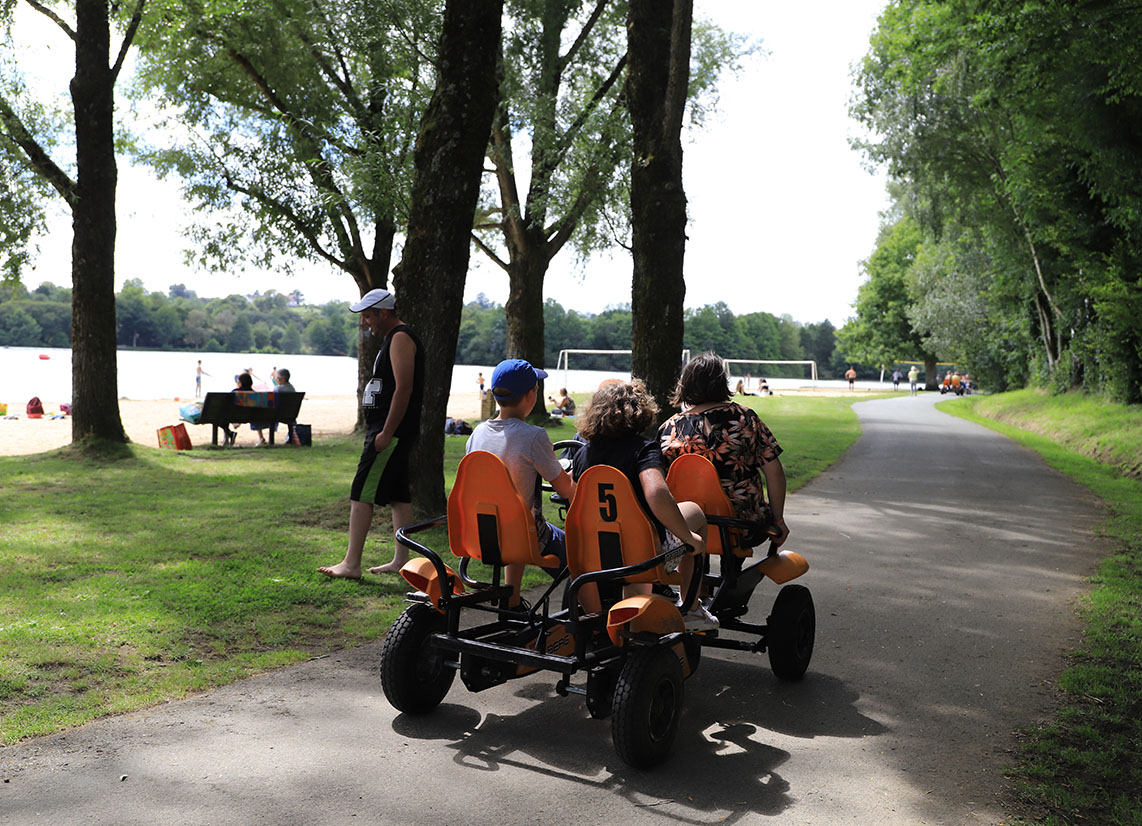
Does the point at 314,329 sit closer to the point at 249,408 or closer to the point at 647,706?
the point at 249,408

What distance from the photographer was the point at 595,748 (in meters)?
4.23

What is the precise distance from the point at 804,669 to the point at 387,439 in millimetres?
3293

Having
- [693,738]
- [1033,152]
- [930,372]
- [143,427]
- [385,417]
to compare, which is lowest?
[143,427]

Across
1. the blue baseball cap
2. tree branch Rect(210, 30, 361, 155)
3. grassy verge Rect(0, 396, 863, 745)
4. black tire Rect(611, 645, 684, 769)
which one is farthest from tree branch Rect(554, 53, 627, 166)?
black tire Rect(611, 645, 684, 769)

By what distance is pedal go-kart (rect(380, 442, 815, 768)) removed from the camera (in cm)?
407

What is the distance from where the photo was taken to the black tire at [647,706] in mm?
3873

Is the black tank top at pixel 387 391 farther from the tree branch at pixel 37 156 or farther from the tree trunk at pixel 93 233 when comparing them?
the tree branch at pixel 37 156

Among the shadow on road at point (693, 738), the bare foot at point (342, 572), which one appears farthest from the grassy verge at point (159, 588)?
the shadow on road at point (693, 738)

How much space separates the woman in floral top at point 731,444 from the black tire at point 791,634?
32 cm

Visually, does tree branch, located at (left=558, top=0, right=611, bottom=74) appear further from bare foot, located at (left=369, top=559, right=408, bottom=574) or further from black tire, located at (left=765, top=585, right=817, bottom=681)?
black tire, located at (left=765, top=585, right=817, bottom=681)

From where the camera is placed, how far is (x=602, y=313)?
351ft

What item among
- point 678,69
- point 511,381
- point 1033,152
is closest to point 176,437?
point 678,69

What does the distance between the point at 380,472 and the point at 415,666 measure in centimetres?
282

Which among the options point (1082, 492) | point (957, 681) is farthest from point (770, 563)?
point (1082, 492)
